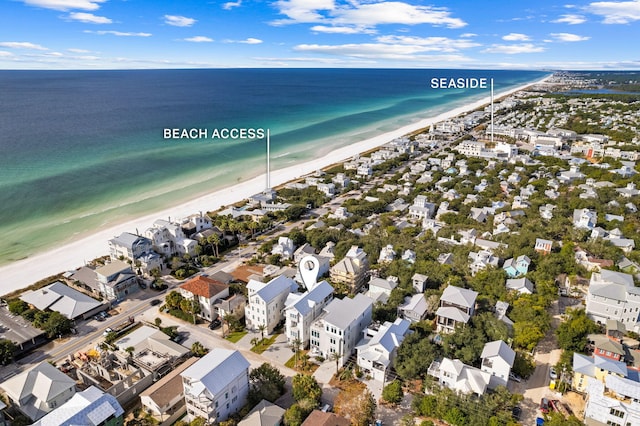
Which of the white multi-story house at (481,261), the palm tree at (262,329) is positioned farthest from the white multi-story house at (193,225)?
the white multi-story house at (481,261)

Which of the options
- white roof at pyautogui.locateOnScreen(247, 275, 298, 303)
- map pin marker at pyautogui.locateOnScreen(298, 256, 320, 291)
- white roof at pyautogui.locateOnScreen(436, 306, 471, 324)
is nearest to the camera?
white roof at pyautogui.locateOnScreen(436, 306, 471, 324)

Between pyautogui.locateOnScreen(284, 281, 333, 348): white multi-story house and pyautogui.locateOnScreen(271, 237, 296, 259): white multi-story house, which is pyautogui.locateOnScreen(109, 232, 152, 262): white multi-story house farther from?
pyautogui.locateOnScreen(284, 281, 333, 348): white multi-story house

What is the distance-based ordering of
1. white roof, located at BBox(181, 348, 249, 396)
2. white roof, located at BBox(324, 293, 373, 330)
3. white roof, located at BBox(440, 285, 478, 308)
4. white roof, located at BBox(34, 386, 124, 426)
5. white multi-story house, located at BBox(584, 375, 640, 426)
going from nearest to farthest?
white roof, located at BBox(34, 386, 124, 426), white multi-story house, located at BBox(584, 375, 640, 426), white roof, located at BBox(181, 348, 249, 396), white roof, located at BBox(324, 293, 373, 330), white roof, located at BBox(440, 285, 478, 308)

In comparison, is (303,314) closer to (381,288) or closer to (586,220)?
(381,288)

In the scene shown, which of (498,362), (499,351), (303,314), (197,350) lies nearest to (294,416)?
(303,314)

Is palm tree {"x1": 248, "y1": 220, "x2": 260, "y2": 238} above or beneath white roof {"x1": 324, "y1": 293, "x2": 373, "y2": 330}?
above

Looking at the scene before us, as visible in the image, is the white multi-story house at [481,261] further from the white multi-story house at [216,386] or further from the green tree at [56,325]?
the green tree at [56,325]

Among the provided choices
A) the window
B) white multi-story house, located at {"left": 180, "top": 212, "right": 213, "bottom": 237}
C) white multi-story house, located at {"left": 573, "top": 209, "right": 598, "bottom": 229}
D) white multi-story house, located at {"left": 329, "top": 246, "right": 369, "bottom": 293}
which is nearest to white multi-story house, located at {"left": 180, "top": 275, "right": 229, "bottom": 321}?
white multi-story house, located at {"left": 329, "top": 246, "right": 369, "bottom": 293}

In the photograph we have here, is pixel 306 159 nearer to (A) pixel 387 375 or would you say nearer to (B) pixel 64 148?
(B) pixel 64 148
